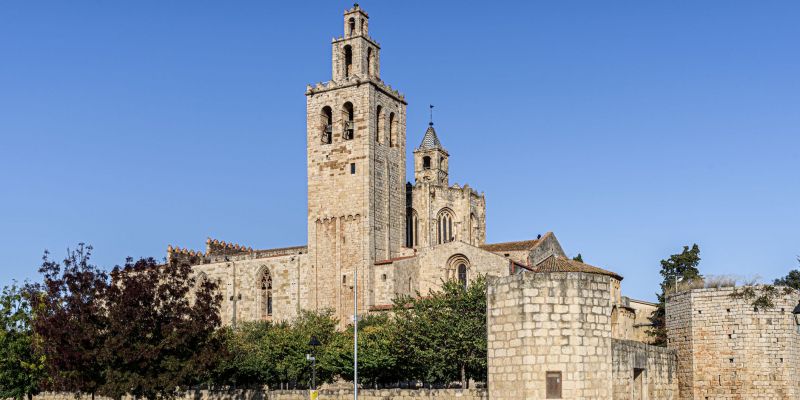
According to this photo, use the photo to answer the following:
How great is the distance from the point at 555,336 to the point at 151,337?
19.6 metres

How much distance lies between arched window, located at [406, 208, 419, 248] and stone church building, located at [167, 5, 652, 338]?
8 centimetres

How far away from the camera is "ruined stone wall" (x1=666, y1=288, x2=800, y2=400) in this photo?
30.6 metres

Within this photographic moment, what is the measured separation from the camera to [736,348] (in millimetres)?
30875

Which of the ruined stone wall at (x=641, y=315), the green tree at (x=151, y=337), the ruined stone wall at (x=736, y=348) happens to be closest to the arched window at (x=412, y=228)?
the ruined stone wall at (x=641, y=315)

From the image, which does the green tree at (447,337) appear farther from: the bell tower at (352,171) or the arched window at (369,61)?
the arched window at (369,61)

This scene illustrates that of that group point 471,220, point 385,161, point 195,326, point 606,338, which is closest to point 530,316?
point 606,338

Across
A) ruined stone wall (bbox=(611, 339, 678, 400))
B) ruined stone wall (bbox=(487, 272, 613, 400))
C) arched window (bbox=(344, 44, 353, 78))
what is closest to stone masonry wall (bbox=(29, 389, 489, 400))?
ruined stone wall (bbox=(611, 339, 678, 400))

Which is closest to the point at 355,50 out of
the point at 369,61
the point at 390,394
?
the point at 369,61

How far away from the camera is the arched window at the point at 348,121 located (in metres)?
68.1

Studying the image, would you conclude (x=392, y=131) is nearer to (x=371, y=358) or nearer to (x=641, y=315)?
(x=641, y=315)

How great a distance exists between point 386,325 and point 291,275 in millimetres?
18508

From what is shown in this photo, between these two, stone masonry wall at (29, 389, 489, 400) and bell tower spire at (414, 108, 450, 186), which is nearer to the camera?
stone masonry wall at (29, 389, 489, 400)

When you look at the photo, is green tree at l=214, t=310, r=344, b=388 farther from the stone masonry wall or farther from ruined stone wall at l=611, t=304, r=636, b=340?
ruined stone wall at l=611, t=304, r=636, b=340

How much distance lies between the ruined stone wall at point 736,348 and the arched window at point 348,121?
3934 centimetres
